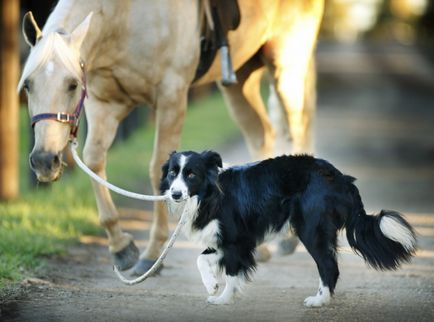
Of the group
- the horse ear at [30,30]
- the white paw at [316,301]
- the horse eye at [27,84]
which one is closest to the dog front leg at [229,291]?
the white paw at [316,301]

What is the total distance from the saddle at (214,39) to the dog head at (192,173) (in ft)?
6.64

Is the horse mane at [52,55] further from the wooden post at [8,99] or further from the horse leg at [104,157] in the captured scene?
the wooden post at [8,99]

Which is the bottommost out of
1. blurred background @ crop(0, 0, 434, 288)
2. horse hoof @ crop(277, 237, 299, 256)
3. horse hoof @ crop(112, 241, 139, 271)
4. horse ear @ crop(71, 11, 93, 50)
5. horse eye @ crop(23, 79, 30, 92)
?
blurred background @ crop(0, 0, 434, 288)

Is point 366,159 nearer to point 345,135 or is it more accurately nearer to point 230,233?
point 345,135

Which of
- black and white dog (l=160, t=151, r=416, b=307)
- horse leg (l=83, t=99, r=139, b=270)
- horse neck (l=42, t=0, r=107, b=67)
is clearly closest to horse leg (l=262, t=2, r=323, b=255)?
horse leg (l=83, t=99, r=139, b=270)

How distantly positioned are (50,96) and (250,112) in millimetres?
3562

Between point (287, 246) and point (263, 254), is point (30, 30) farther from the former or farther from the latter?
point (287, 246)

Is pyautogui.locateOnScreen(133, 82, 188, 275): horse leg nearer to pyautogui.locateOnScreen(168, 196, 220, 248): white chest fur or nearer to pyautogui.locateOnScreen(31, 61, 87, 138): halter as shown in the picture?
pyautogui.locateOnScreen(31, 61, 87, 138): halter

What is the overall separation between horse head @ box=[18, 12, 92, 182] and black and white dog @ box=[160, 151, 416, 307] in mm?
725

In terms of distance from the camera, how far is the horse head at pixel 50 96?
247 inches

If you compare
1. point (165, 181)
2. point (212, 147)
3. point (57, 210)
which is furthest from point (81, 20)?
point (212, 147)

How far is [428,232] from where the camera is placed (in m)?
9.60

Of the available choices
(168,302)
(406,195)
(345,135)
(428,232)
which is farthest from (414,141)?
(168,302)

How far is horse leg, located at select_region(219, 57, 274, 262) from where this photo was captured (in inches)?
376
